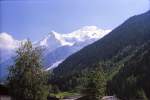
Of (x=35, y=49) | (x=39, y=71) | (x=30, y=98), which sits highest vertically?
(x=35, y=49)

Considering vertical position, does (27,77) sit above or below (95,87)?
above

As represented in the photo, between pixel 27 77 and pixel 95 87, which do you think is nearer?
pixel 27 77

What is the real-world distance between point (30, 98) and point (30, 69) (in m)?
4.99

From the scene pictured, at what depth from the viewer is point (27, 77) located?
62094mm

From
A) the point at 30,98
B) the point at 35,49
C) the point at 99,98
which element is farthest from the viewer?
the point at 99,98

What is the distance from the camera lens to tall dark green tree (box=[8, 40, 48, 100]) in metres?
61.8

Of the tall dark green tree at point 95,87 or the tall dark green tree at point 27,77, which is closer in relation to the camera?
the tall dark green tree at point 27,77

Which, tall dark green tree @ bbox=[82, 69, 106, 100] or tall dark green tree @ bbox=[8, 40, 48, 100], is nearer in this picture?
tall dark green tree @ bbox=[8, 40, 48, 100]

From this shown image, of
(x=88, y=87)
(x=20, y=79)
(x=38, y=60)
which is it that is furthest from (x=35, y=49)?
(x=88, y=87)

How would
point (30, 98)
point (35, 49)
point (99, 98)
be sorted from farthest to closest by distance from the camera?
point (99, 98), point (35, 49), point (30, 98)

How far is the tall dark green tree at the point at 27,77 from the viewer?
61781 mm

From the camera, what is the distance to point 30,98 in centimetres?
6169

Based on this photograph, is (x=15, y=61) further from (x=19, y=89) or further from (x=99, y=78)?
(x=99, y=78)

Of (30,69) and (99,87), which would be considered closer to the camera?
(30,69)
